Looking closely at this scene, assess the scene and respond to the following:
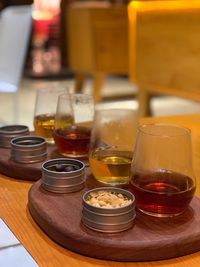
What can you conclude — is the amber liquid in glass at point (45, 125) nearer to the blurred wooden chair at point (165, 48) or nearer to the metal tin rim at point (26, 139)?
the metal tin rim at point (26, 139)

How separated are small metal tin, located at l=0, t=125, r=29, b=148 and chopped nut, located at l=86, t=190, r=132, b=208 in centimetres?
35

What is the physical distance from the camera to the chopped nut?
0.61m

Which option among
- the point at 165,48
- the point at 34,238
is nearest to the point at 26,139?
the point at 34,238

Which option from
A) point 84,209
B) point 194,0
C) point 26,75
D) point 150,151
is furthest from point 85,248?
point 26,75

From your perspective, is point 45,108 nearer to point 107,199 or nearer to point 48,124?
point 48,124

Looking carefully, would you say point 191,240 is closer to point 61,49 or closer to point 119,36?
point 119,36

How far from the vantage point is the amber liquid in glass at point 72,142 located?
88cm

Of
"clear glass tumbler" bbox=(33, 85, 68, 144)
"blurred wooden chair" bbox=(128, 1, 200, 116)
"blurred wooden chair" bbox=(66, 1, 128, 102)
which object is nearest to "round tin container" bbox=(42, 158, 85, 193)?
"clear glass tumbler" bbox=(33, 85, 68, 144)

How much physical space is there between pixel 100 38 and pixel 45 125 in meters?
3.22

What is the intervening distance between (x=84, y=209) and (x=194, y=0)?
2.50 meters

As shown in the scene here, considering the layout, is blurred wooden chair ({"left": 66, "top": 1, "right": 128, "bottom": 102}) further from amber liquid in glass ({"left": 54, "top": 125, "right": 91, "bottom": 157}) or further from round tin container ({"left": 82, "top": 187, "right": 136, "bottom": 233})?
round tin container ({"left": 82, "top": 187, "right": 136, "bottom": 233})

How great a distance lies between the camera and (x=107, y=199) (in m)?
0.62

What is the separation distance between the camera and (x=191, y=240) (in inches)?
22.8

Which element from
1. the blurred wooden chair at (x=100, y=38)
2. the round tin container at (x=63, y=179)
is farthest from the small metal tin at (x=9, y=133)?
the blurred wooden chair at (x=100, y=38)
